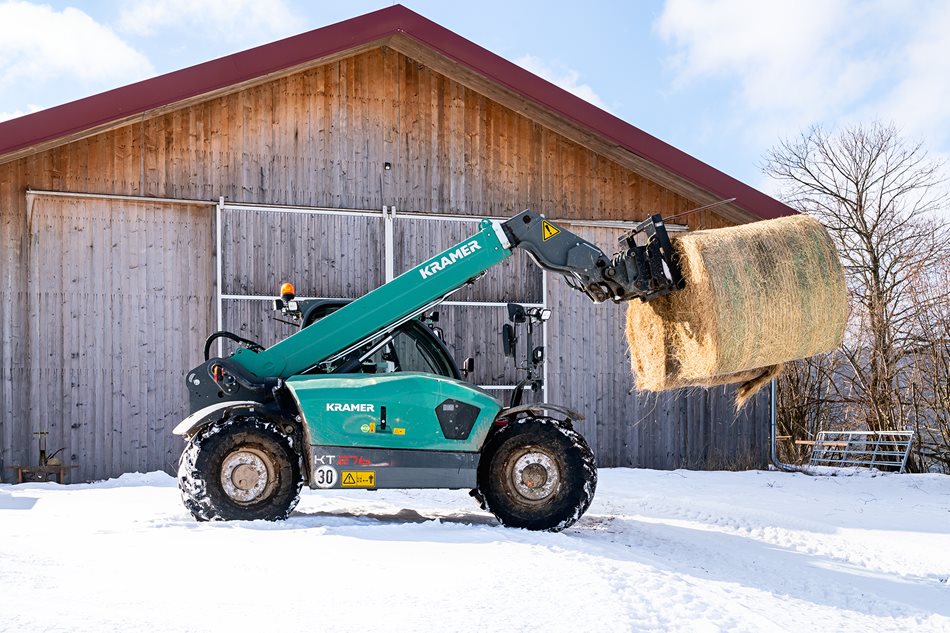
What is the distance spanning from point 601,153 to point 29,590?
11.2m

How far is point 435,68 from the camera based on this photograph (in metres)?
13.8

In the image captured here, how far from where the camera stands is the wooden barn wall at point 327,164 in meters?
12.2

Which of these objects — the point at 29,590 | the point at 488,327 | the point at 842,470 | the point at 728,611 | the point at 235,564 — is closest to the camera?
the point at 29,590

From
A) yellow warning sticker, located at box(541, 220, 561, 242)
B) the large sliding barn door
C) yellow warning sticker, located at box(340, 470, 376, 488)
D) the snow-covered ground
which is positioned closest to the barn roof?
the large sliding barn door

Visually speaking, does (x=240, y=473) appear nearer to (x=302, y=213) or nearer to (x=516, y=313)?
(x=516, y=313)

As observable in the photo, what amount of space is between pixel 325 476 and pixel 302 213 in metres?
→ 6.34

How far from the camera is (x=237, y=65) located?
12.5 m

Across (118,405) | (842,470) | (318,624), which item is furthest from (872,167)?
(318,624)

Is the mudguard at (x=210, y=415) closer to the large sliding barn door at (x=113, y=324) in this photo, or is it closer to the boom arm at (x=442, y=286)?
the boom arm at (x=442, y=286)

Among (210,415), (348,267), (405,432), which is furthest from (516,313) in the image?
(348,267)

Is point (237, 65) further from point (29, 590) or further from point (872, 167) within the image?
point (872, 167)

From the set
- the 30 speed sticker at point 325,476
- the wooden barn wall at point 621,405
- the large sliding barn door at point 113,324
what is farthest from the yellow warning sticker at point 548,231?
the large sliding barn door at point 113,324

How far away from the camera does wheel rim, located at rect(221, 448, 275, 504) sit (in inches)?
302

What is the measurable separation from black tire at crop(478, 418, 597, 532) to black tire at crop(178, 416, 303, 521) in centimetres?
171
